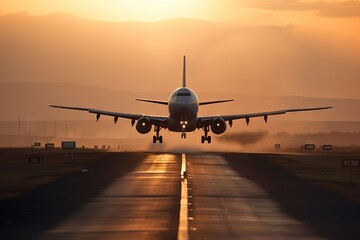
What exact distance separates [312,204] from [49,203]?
44.4 ft

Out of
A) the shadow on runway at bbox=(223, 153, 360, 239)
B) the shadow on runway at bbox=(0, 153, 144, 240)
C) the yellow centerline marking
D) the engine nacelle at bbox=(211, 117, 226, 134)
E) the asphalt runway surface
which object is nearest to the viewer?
the yellow centerline marking

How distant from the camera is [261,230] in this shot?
3409cm

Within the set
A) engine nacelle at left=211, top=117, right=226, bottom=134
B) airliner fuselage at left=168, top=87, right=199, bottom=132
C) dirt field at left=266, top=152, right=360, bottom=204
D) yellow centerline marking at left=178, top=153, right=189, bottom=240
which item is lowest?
yellow centerline marking at left=178, top=153, right=189, bottom=240

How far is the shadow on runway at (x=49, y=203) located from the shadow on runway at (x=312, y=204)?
1049 centimetres

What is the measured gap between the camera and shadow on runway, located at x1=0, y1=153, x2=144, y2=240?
34.5 m

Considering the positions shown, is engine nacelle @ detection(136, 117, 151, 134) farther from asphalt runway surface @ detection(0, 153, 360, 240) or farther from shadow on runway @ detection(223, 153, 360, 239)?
asphalt runway surface @ detection(0, 153, 360, 240)

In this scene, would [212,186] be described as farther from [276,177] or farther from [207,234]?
[207,234]

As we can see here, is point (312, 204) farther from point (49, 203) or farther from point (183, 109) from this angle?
point (183, 109)

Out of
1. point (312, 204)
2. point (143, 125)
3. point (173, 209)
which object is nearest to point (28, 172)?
point (143, 125)

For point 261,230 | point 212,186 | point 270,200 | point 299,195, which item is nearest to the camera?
point 261,230

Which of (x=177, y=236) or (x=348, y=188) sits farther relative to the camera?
(x=348, y=188)

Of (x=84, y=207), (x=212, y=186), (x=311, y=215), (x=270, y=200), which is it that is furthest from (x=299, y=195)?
(x=84, y=207)

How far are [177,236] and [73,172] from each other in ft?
134

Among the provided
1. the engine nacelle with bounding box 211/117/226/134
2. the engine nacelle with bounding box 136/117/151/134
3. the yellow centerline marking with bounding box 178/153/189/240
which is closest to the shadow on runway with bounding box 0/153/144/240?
the yellow centerline marking with bounding box 178/153/189/240
